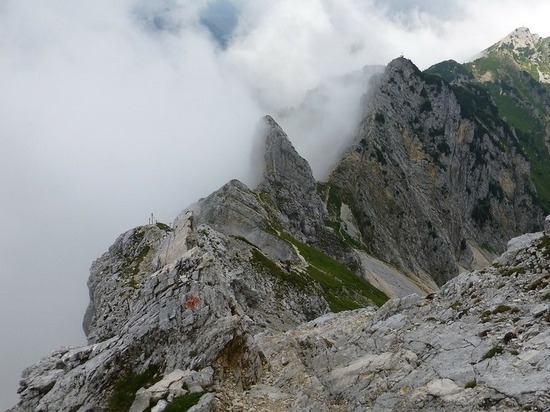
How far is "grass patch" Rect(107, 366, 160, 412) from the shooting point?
25828 millimetres

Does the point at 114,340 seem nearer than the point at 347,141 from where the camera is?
Yes

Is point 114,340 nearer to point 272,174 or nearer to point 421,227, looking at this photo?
point 272,174

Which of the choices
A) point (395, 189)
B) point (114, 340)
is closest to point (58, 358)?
point (114, 340)

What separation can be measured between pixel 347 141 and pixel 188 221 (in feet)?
492

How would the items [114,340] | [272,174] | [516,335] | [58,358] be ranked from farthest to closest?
[272,174] < [58,358] < [114,340] < [516,335]

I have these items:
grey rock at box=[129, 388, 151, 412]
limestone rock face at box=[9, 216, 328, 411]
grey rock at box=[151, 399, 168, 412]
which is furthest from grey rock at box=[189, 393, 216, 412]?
grey rock at box=[129, 388, 151, 412]

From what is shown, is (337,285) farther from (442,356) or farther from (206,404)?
(206,404)

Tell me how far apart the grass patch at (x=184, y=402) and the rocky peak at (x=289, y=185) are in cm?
10361

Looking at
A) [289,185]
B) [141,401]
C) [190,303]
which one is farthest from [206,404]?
[289,185]

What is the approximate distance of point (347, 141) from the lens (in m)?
197

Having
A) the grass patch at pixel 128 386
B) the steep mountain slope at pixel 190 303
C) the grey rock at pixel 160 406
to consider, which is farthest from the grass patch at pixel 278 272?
the grey rock at pixel 160 406

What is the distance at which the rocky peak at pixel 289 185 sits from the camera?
13200cm

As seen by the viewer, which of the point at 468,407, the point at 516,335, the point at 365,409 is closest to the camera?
the point at 468,407

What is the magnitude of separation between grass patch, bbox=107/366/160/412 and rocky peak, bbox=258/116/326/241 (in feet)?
328
